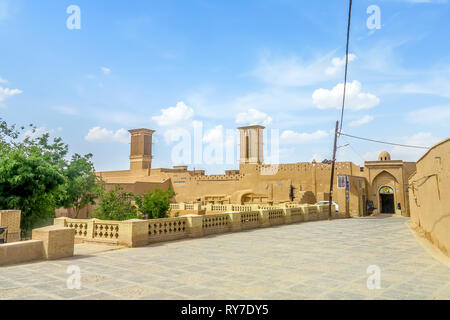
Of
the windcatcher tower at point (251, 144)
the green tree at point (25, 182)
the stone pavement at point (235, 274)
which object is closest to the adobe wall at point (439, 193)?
the stone pavement at point (235, 274)

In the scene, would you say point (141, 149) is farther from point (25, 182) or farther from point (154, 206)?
point (25, 182)

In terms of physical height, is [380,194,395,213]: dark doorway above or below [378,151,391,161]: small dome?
below

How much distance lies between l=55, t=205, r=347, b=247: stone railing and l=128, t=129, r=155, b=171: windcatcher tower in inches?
1719

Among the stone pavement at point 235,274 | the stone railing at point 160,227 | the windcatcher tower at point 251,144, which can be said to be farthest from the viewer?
the windcatcher tower at point 251,144

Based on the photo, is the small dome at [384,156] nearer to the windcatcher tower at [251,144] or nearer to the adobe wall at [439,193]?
the windcatcher tower at [251,144]

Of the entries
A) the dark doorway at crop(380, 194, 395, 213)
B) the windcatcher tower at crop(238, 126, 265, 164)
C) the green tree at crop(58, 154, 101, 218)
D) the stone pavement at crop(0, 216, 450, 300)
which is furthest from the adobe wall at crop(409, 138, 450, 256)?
the windcatcher tower at crop(238, 126, 265, 164)

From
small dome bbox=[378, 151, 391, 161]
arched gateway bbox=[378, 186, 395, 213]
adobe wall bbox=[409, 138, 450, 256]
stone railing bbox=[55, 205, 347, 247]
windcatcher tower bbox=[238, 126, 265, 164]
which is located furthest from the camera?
windcatcher tower bbox=[238, 126, 265, 164]

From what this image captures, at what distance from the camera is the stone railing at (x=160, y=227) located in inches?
399

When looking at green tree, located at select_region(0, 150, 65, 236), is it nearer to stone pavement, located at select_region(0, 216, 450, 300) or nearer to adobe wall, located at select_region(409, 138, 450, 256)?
stone pavement, located at select_region(0, 216, 450, 300)

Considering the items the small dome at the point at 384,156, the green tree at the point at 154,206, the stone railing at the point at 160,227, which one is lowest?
the stone railing at the point at 160,227

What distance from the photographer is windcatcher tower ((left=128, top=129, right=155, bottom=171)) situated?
58188mm

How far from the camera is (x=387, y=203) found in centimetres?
3581

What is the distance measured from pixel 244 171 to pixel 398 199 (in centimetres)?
1926

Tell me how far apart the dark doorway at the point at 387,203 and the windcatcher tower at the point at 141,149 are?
3825cm
